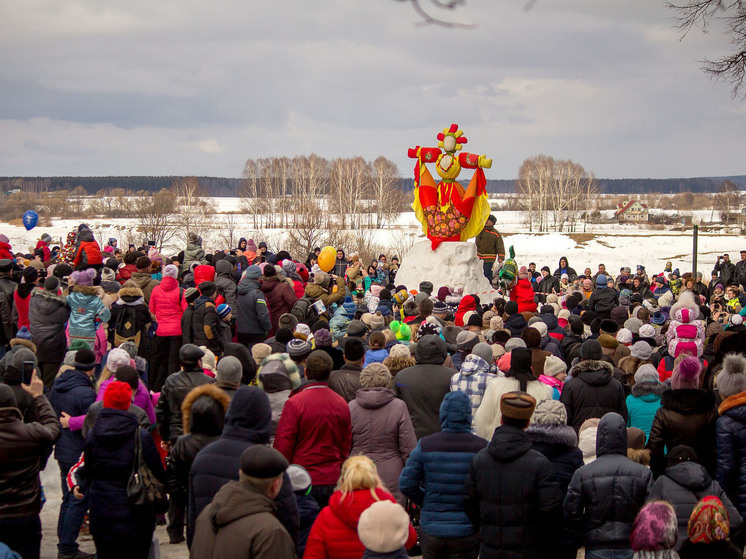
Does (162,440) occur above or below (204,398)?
below

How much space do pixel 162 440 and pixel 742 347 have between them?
472cm

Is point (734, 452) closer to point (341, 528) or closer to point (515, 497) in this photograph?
point (515, 497)

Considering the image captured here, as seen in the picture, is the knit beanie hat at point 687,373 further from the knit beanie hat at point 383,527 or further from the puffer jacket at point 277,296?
the puffer jacket at point 277,296

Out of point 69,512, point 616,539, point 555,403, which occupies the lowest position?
point 69,512

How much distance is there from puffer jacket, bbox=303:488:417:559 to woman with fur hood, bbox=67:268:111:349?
5814 mm

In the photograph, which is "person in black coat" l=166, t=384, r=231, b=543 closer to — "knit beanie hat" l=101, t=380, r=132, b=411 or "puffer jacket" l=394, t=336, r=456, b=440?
"knit beanie hat" l=101, t=380, r=132, b=411

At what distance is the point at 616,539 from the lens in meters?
4.20

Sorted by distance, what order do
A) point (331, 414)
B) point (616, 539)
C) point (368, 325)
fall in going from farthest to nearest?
point (368, 325) → point (331, 414) → point (616, 539)

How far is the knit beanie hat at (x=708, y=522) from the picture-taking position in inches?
161

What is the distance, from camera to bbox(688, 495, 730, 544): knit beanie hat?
409 cm

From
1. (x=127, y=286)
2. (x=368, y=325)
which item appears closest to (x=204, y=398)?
(x=368, y=325)

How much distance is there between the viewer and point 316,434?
4.95 meters

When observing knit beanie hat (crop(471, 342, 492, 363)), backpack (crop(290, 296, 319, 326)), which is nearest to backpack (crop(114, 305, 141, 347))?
backpack (crop(290, 296, 319, 326))

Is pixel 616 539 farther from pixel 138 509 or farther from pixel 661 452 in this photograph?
pixel 138 509
